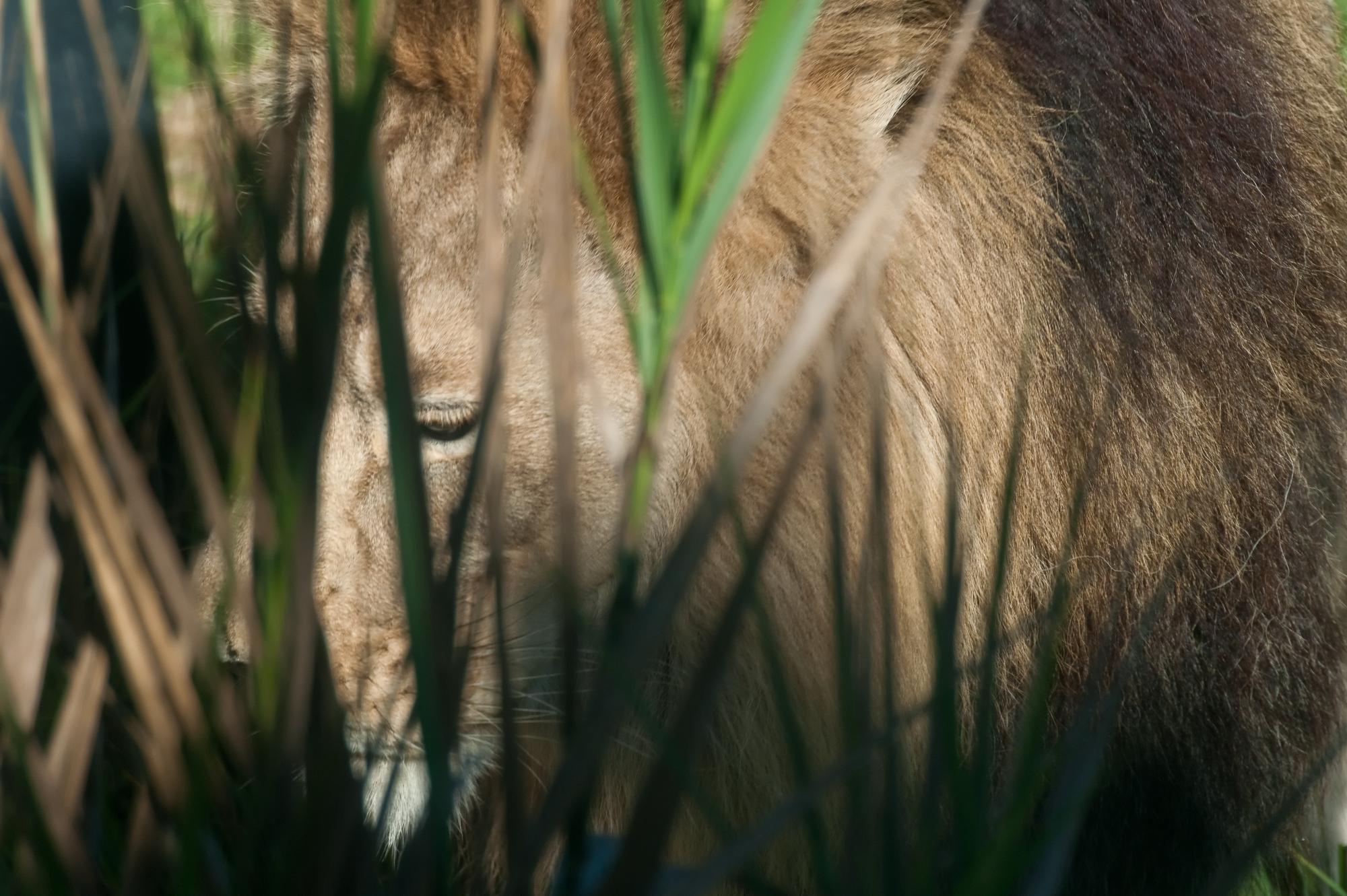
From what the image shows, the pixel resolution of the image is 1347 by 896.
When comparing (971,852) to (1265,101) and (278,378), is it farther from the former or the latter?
(1265,101)

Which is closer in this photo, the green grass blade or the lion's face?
the green grass blade

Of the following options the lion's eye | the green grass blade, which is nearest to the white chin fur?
the lion's eye

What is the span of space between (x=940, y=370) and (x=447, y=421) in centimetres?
55

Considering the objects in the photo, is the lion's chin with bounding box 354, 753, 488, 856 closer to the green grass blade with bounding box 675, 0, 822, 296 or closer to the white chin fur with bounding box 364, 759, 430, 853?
the white chin fur with bounding box 364, 759, 430, 853

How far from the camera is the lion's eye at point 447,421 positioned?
1.54 m

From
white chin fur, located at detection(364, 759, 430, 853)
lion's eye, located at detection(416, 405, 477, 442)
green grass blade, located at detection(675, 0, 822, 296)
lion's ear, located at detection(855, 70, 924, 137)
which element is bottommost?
white chin fur, located at detection(364, 759, 430, 853)

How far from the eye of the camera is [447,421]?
155 cm

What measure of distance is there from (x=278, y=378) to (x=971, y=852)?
49 cm

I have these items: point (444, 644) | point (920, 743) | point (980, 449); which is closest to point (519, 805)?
point (444, 644)

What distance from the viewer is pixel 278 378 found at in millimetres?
779

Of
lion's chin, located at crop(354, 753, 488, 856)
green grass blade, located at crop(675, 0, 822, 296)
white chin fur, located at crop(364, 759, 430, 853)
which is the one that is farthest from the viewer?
white chin fur, located at crop(364, 759, 430, 853)

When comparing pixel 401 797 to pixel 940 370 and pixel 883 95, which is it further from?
pixel 883 95

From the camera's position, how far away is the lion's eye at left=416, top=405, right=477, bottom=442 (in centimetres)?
154

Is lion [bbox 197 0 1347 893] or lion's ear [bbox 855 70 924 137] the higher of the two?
lion's ear [bbox 855 70 924 137]
